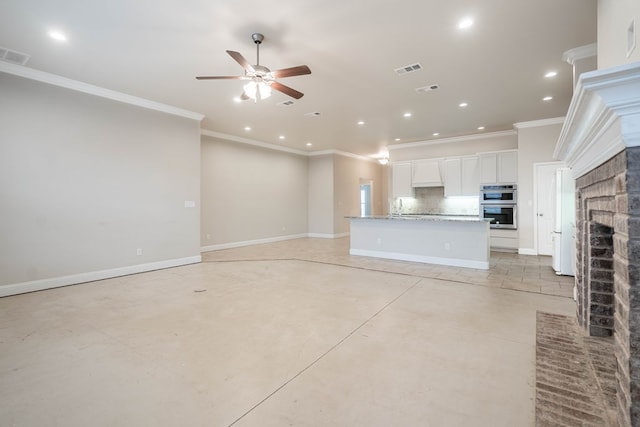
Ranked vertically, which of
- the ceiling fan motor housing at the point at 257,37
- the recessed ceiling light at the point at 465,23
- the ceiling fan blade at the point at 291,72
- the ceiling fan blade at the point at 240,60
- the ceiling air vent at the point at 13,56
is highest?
the ceiling air vent at the point at 13,56

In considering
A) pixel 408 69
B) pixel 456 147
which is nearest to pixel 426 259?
pixel 408 69

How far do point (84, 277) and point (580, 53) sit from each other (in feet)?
24.4

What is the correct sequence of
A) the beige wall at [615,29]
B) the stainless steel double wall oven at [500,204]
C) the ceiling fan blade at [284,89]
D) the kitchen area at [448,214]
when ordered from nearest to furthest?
the beige wall at [615,29]
the ceiling fan blade at [284,89]
the kitchen area at [448,214]
the stainless steel double wall oven at [500,204]

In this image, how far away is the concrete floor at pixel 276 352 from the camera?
5.75 ft

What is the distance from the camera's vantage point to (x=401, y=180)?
878cm

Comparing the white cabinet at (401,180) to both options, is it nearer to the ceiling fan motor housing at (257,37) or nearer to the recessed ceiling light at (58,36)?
the ceiling fan motor housing at (257,37)

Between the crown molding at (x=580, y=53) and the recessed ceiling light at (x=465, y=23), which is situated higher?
the recessed ceiling light at (x=465, y=23)

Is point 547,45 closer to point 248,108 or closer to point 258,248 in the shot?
point 248,108

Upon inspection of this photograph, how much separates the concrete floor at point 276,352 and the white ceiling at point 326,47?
3021 mm

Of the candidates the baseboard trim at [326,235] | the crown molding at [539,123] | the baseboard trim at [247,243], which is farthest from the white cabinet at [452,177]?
the baseboard trim at [247,243]

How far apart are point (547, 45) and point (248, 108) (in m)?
4.59

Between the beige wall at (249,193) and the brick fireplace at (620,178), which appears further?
the beige wall at (249,193)

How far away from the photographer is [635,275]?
1271 millimetres

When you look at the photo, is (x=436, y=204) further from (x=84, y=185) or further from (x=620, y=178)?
(x=84, y=185)
